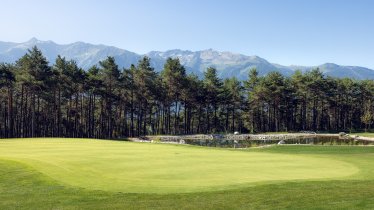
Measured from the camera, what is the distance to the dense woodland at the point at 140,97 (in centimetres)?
7812

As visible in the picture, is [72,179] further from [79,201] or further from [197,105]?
[197,105]

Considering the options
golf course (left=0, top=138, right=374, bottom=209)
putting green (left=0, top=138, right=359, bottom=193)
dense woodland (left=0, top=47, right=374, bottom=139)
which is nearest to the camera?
golf course (left=0, top=138, right=374, bottom=209)

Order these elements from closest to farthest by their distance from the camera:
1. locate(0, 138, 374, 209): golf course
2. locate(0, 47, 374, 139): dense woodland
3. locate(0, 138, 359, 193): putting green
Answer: locate(0, 138, 374, 209): golf course, locate(0, 138, 359, 193): putting green, locate(0, 47, 374, 139): dense woodland

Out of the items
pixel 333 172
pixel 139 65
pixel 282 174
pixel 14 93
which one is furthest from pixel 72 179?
pixel 14 93

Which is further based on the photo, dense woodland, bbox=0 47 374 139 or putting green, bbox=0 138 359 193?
dense woodland, bbox=0 47 374 139

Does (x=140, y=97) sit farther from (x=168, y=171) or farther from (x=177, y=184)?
(x=177, y=184)

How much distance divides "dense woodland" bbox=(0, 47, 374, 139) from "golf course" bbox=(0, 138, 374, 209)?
56.6 meters

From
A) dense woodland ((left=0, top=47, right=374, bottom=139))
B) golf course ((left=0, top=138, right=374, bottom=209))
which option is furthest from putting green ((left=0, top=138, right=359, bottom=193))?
dense woodland ((left=0, top=47, right=374, bottom=139))

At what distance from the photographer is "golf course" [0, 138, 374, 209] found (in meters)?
13.4

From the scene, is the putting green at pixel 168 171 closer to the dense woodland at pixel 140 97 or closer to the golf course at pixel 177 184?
the golf course at pixel 177 184

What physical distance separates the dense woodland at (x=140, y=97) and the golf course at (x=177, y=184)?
56.6 meters

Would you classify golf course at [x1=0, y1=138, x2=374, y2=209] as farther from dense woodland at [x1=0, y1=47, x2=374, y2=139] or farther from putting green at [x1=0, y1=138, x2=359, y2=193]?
dense woodland at [x1=0, y1=47, x2=374, y2=139]

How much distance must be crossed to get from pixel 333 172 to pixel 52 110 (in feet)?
261

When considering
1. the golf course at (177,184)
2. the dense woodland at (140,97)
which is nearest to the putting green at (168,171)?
the golf course at (177,184)
